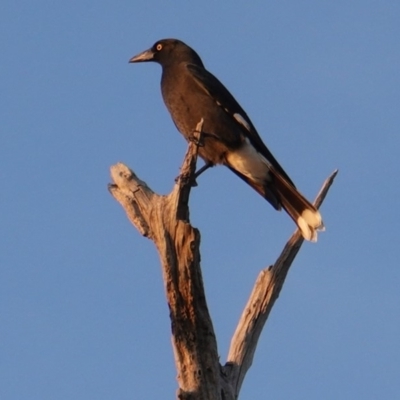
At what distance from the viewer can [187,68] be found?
29.2ft

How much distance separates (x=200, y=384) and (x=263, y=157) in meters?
2.75

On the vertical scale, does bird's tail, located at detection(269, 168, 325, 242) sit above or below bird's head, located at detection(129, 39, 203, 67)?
below

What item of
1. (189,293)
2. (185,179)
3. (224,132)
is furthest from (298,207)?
(189,293)

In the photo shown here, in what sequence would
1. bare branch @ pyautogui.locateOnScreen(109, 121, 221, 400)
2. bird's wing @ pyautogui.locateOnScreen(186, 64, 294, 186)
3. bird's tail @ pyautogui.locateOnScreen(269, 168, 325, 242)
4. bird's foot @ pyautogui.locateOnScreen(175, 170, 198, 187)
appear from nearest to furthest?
bare branch @ pyautogui.locateOnScreen(109, 121, 221, 400) < bird's foot @ pyautogui.locateOnScreen(175, 170, 198, 187) < bird's tail @ pyautogui.locateOnScreen(269, 168, 325, 242) < bird's wing @ pyautogui.locateOnScreen(186, 64, 294, 186)

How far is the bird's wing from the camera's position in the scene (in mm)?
8383

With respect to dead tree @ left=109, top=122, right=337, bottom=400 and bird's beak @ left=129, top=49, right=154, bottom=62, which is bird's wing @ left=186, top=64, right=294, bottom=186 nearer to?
bird's beak @ left=129, top=49, right=154, bottom=62

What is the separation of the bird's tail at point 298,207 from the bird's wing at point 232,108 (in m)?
0.10

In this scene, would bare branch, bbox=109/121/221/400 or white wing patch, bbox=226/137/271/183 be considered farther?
white wing patch, bbox=226/137/271/183

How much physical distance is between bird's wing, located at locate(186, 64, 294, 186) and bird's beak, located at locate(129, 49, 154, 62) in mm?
842

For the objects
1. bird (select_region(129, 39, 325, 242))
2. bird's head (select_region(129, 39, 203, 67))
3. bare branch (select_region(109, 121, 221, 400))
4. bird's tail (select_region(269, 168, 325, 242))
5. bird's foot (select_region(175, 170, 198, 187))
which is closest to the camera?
bare branch (select_region(109, 121, 221, 400))

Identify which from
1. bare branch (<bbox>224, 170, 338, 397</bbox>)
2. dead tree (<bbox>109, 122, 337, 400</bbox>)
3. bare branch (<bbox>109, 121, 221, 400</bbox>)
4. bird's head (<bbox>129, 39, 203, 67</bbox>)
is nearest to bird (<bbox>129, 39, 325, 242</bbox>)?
bird's head (<bbox>129, 39, 203, 67</bbox>)

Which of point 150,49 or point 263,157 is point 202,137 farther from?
point 150,49

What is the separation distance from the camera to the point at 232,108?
8547 mm

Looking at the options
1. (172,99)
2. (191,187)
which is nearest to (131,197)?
(191,187)
